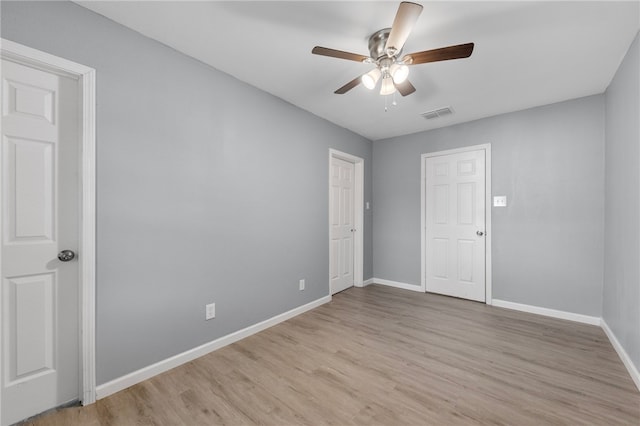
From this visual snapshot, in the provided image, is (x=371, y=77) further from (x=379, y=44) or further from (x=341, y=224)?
(x=341, y=224)

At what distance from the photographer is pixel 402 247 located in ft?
14.9

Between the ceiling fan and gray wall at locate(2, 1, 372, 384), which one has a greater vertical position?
the ceiling fan

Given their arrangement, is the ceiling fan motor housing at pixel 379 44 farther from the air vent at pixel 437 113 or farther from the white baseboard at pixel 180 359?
the white baseboard at pixel 180 359

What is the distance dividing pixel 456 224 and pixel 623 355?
6.84 ft

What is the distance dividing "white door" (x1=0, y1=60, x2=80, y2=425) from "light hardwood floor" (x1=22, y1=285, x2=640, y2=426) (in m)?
0.28

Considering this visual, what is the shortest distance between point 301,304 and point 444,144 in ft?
10.3

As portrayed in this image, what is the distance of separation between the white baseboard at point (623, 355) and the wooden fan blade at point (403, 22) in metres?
2.85

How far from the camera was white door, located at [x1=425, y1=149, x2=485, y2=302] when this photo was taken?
3.80 m

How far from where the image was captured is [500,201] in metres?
3.62

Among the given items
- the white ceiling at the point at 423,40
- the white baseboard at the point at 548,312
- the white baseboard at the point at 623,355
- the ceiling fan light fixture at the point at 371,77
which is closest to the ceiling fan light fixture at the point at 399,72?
the ceiling fan light fixture at the point at 371,77

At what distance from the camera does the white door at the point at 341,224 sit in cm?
411

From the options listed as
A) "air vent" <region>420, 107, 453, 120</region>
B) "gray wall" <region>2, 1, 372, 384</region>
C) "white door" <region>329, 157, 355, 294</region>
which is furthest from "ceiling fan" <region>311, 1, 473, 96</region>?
"white door" <region>329, 157, 355, 294</region>

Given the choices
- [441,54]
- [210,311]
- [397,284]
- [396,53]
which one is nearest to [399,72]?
[396,53]

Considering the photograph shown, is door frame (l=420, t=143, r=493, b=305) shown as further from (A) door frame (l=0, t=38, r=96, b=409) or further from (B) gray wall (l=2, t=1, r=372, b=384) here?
(A) door frame (l=0, t=38, r=96, b=409)
